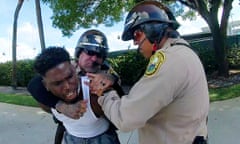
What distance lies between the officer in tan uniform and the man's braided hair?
0.19 meters

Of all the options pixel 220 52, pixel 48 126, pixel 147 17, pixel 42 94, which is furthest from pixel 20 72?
pixel 147 17

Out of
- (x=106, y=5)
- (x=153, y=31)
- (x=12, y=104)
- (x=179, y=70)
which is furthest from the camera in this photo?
(x=106, y=5)

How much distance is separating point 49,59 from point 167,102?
610mm

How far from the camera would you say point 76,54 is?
6.66 ft

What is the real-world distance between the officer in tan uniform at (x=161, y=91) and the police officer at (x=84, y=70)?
16 cm

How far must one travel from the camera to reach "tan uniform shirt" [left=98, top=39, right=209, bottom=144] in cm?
142

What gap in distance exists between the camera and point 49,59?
69.5 inches

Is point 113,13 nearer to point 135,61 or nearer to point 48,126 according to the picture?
point 135,61

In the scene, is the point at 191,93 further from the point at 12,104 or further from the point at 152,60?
the point at 12,104

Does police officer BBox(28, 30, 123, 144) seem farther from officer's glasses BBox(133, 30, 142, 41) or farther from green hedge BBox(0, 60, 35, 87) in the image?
green hedge BBox(0, 60, 35, 87)

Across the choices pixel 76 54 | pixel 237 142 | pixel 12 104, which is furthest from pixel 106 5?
pixel 76 54

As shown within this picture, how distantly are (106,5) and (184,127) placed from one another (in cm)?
1145

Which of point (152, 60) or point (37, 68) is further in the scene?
point (37, 68)

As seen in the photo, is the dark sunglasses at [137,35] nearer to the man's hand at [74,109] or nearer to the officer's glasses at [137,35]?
the officer's glasses at [137,35]
